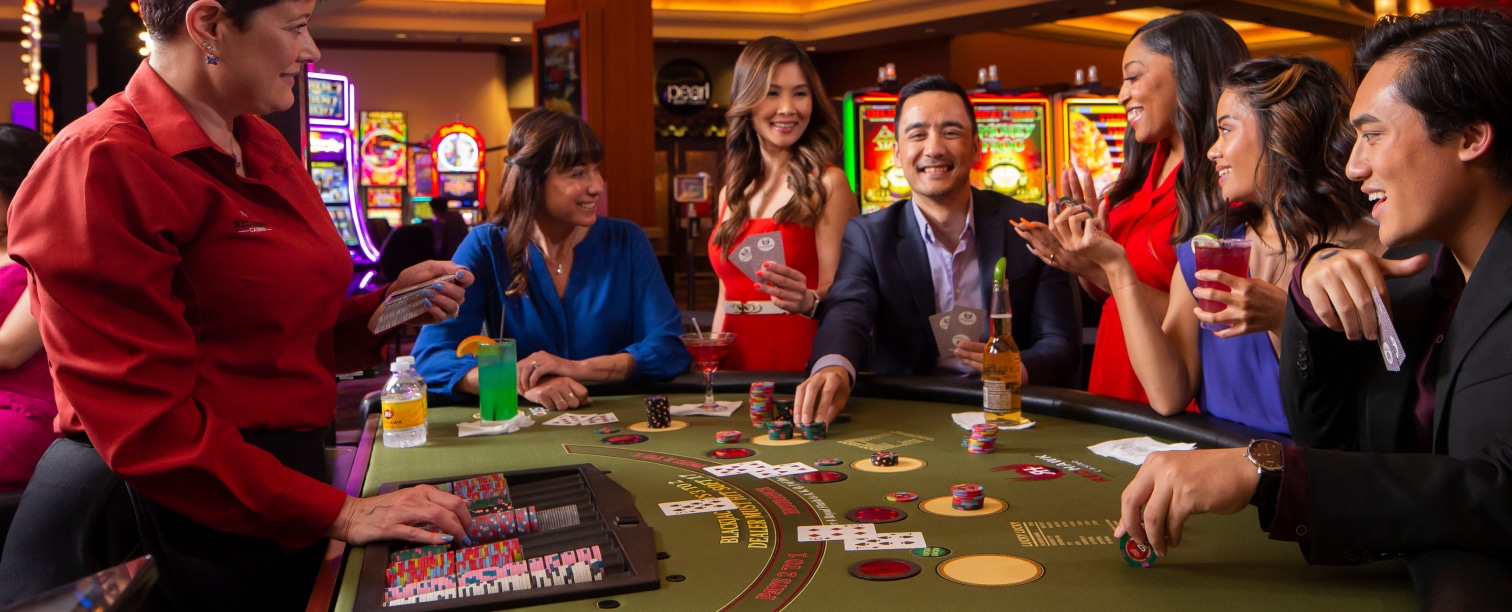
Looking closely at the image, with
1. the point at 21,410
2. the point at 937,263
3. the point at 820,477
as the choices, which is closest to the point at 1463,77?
the point at 820,477

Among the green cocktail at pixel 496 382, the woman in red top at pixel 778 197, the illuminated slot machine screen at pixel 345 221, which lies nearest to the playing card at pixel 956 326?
the woman in red top at pixel 778 197

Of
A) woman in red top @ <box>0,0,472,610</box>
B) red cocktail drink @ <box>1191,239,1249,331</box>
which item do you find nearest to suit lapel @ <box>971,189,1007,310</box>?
red cocktail drink @ <box>1191,239,1249,331</box>

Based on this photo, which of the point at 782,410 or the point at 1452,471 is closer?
the point at 1452,471

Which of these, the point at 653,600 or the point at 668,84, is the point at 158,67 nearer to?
the point at 653,600

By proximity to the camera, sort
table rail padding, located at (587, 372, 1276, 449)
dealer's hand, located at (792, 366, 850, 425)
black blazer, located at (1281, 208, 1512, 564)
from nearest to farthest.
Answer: black blazer, located at (1281, 208, 1512, 564)
table rail padding, located at (587, 372, 1276, 449)
dealer's hand, located at (792, 366, 850, 425)

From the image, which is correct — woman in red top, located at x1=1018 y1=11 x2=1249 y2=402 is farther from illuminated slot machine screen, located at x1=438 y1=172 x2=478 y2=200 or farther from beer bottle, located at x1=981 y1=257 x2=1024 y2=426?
illuminated slot machine screen, located at x1=438 y1=172 x2=478 y2=200

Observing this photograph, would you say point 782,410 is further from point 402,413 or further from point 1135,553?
point 1135,553

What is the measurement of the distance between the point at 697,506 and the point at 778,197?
5.57ft

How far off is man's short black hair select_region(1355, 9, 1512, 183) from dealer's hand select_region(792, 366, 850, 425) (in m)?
1.12

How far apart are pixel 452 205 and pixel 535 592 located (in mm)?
11939

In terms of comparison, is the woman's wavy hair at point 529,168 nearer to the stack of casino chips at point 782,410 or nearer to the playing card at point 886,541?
the stack of casino chips at point 782,410

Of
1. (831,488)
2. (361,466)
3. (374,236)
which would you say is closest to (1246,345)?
(831,488)

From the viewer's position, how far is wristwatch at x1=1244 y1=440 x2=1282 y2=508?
1.14 meters

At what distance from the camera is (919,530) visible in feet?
4.66
